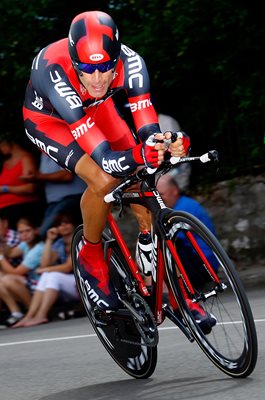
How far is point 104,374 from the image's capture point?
24.4 feet

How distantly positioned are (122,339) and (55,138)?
3.98 ft

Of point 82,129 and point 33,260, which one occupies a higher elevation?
point 82,129

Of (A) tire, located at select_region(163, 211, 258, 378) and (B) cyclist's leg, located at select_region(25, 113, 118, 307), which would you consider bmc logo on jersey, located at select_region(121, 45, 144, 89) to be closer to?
(B) cyclist's leg, located at select_region(25, 113, 118, 307)

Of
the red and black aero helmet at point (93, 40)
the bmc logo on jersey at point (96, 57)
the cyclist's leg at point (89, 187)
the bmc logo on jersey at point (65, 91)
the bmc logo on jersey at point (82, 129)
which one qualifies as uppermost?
the red and black aero helmet at point (93, 40)

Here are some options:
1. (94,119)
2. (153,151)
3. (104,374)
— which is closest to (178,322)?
(153,151)

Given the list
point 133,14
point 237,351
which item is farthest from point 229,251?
point 237,351

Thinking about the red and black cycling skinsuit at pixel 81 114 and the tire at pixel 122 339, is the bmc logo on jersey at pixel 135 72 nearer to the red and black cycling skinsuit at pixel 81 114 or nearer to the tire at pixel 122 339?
the red and black cycling skinsuit at pixel 81 114

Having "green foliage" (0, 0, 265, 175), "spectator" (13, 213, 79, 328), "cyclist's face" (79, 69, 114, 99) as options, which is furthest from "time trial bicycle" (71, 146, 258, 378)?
"green foliage" (0, 0, 265, 175)

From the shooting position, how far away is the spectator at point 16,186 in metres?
12.2

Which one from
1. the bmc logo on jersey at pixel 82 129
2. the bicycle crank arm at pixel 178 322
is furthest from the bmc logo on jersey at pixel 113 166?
the bicycle crank arm at pixel 178 322

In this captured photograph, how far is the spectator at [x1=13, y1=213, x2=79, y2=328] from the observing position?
1135 centimetres

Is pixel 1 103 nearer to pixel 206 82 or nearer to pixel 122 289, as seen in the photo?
pixel 206 82

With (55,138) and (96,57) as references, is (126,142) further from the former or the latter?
(96,57)

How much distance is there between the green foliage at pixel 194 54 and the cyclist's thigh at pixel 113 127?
5.20m
